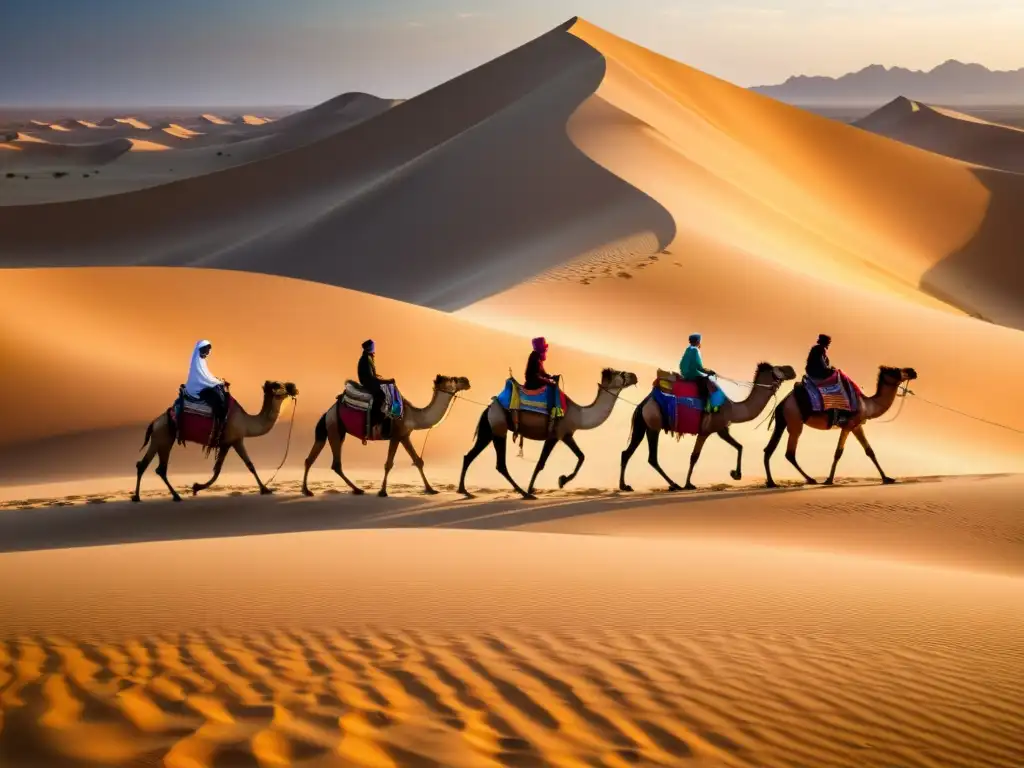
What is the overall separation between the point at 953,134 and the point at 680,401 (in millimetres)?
114894

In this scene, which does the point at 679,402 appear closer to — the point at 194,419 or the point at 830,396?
the point at 830,396

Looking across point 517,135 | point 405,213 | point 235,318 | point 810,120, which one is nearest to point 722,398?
point 235,318

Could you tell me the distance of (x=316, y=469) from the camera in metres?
17.0

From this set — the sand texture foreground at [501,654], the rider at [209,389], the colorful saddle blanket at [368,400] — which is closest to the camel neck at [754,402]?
the sand texture foreground at [501,654]

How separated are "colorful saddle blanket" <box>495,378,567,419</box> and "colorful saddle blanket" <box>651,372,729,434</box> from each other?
1.26 metres

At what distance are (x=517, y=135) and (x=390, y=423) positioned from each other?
39974 millimetres

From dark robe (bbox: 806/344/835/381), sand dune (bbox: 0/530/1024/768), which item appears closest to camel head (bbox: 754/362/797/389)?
dark robe (bbox: 806/344/835/381)

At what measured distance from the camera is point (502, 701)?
5820mm

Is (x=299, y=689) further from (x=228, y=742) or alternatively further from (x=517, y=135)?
(x=517, y=135)

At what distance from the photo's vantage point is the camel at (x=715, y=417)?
1369 cm

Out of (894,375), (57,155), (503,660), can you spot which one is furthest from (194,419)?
(57,155)

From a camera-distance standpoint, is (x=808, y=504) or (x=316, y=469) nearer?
(x=808, y=504)

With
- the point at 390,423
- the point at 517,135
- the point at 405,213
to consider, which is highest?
the point at 517,135

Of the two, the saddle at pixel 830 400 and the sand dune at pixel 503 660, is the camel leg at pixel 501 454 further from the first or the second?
the sand dune at pixel 503 660
